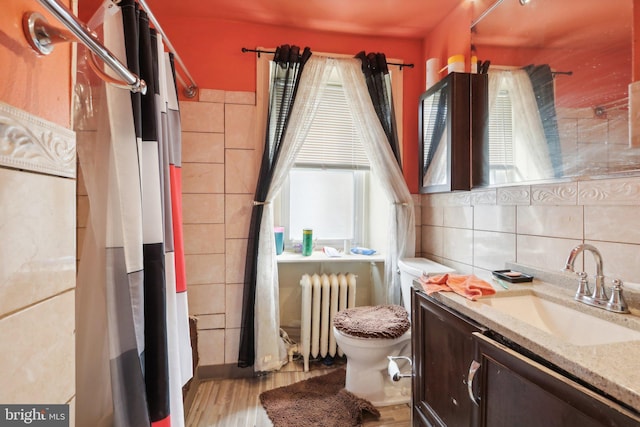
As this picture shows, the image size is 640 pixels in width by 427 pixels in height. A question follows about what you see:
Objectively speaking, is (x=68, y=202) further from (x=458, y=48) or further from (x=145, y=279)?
(x=458, y=48)

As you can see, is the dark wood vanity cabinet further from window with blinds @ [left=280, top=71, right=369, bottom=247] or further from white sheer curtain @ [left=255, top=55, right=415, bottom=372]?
window with blinds @ [left=280, top=71, right=369, bottom=247]

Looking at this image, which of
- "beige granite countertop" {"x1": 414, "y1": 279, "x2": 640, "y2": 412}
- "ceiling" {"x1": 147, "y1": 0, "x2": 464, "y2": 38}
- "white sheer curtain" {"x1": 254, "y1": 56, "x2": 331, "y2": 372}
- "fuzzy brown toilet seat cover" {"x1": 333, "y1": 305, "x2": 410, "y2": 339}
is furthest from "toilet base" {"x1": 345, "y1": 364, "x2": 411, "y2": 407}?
"ceiling" {"x1": 147, "y1": 0, "x2": 464, "y2": 38}

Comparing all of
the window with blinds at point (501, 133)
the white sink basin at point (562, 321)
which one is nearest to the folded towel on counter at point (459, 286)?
the white sink basin at point (562, 321)

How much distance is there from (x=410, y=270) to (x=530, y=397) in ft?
3.36

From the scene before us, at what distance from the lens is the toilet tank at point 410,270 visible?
160 cm

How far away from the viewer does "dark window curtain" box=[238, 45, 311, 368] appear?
1744 mm

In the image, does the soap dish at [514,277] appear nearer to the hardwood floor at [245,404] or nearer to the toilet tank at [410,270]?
the toilet tank at [410,270]

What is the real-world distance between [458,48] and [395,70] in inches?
17.1

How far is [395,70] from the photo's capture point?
6.46 feet

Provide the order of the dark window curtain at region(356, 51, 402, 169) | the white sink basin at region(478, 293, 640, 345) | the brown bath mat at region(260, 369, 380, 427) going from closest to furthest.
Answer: the white sink basin at region(478, 293, 640, 345), the brown bath mat at region(260, 369, 380, 427), the dark window curtain at region(356, 51, 402, 169)

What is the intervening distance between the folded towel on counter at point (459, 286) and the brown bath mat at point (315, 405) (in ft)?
2.89

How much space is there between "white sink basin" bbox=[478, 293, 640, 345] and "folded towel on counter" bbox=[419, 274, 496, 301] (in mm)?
32

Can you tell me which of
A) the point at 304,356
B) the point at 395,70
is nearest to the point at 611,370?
the point at 304,356

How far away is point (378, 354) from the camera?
147cm
